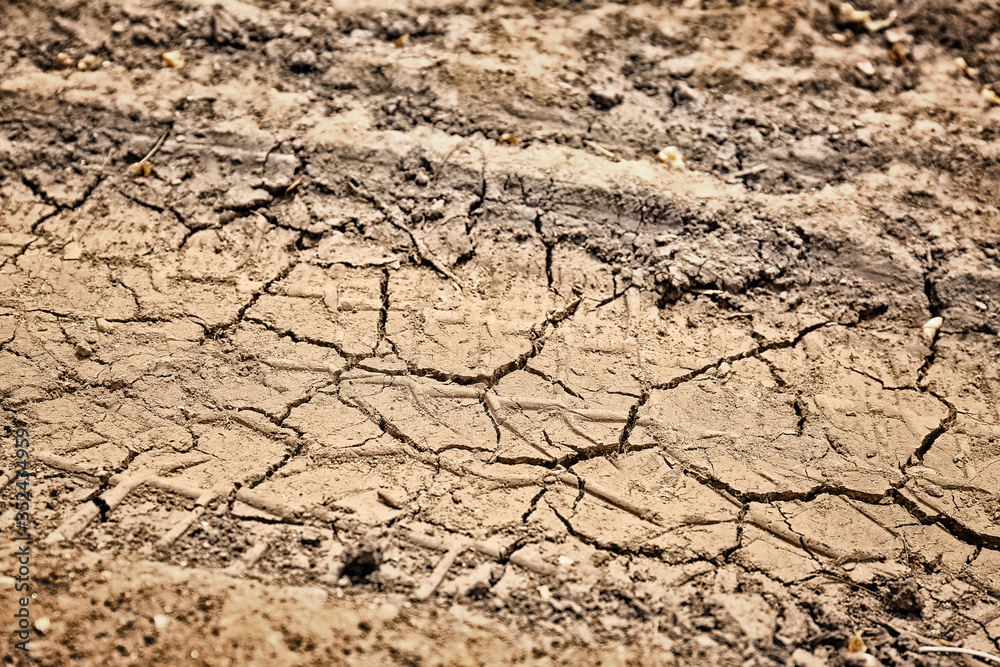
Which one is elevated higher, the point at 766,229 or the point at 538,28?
the point at 538,28

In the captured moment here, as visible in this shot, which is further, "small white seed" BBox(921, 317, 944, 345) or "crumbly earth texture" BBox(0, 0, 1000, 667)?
"small white seed" BBox(921, 317, 944, 345)

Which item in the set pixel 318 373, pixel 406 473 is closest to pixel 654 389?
pixel 406 473

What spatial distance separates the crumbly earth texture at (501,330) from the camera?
2199 mm

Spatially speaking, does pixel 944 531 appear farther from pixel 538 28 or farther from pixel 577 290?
pixel 538 28

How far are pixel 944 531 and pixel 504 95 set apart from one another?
8.46ft

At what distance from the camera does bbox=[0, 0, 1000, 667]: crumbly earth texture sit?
220 cm

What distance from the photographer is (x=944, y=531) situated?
245 cm

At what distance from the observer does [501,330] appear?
2.90 metres

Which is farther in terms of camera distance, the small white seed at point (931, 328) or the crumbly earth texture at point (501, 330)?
the small white seed at point (931, 328)

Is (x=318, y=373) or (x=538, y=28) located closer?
(x=318, y=373)

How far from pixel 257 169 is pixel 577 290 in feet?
5.26

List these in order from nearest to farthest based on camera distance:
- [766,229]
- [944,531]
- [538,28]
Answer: [944,531]
[766,229]
[538,28]

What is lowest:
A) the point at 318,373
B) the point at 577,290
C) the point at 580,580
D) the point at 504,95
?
the point at 580,580

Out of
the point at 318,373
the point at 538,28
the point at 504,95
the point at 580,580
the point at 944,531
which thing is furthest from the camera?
the point at 538,28
